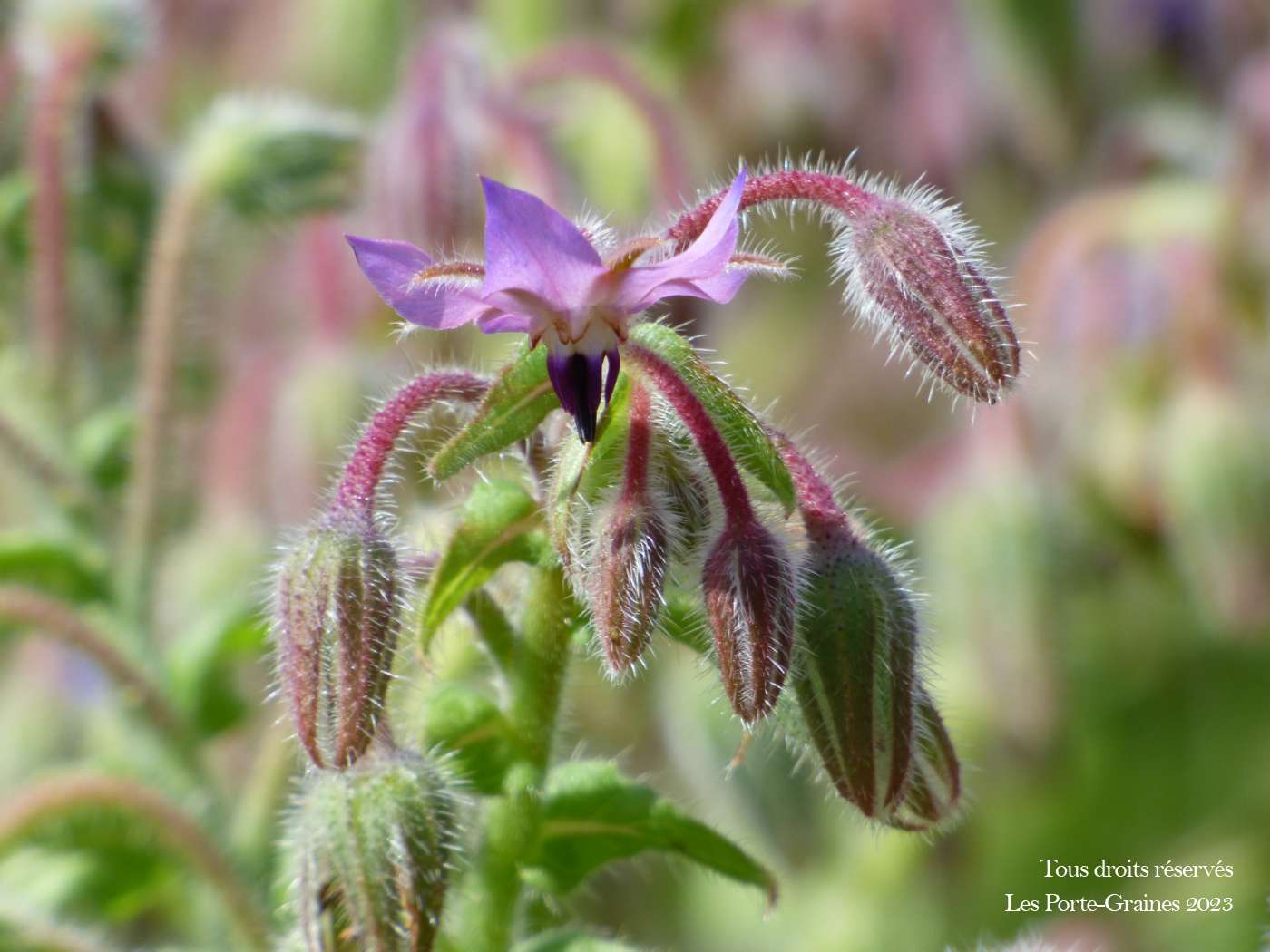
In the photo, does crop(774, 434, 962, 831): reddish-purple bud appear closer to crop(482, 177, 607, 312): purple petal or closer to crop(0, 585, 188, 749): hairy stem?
crop(482, 177, 607, 312): purple petal

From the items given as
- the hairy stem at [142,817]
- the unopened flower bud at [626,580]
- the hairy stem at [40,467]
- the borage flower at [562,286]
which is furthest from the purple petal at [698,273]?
the hairy stem at [40,467]

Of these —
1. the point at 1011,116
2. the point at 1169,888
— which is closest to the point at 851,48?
the point at 1011,116

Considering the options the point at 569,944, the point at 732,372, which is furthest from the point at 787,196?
the point at 732,372

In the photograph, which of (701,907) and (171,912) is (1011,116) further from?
(171,912)

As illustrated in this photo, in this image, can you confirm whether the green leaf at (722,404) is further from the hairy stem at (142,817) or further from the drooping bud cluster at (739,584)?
the hairy stem at (142,817)

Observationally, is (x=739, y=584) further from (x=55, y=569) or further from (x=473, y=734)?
(x=55, y=569)

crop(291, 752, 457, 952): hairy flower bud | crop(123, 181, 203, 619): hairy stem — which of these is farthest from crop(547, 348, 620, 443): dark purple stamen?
crop(123, 181, 203, 619): hairy stem
